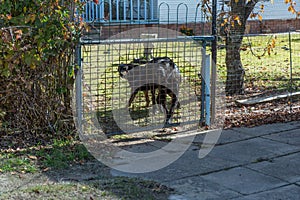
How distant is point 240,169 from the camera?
574 centimetres

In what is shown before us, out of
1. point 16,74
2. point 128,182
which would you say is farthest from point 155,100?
point 128,182

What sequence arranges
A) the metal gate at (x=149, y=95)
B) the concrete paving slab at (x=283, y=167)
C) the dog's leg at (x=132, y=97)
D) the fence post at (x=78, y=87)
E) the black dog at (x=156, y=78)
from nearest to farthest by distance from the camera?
the concrete paving slab at (x=283, y=167) → the fence post at (x=78, y=87) → the metal gate at (x=149, y=95) → the black dog at (x=156, y=78) → the dog's leg at (x=132, y=97)

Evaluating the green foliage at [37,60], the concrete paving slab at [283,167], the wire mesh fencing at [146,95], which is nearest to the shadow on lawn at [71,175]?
the green foliage at [37,60]

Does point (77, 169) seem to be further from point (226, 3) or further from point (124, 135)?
point (226, 3)

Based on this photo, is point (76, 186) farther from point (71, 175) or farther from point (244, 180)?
point (244, 180)

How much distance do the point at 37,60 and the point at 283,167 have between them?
3262 mm

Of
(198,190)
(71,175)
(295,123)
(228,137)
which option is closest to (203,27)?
(295,123)

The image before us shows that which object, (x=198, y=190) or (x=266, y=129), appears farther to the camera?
(x=266, y=129)

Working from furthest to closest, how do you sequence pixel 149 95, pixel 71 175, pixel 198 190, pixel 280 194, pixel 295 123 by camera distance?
pixel 149 95, pixel 295 123, pixel 71 175, pixel 198 190, pixel 280 194

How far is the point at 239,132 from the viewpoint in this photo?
7488mm

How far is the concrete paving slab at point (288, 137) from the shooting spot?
697 centimetres

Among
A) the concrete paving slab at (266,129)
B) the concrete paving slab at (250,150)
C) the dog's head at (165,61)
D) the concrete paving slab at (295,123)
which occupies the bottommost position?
the concrete paving slab at (250,150)

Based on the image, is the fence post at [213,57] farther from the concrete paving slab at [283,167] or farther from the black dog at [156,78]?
the concrete paving slab at [283,167]

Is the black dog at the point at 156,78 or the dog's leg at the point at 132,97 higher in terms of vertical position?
the black dog at the point at 156,78
